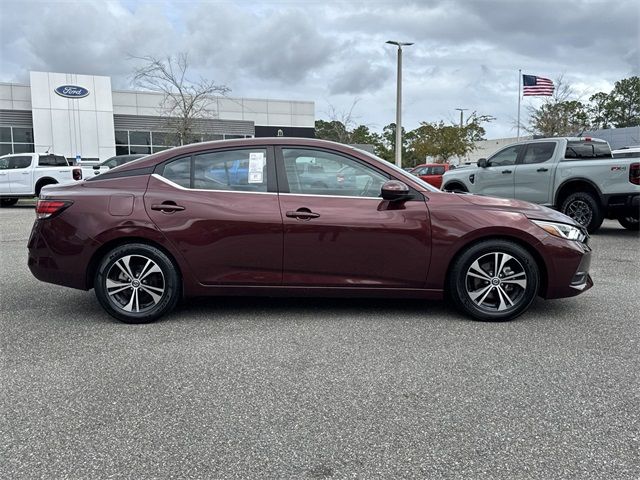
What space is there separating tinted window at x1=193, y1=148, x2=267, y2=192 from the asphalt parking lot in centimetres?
115

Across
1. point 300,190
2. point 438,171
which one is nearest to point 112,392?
point 300,190

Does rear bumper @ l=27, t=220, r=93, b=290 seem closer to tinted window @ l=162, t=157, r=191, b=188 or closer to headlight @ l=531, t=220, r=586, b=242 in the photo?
tinted window @ l=162, t=157, r=191, b=188

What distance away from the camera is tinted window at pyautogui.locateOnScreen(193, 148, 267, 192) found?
4578 millimetres

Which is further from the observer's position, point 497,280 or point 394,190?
point 497,280

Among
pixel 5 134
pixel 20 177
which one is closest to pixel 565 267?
pixel 20 177

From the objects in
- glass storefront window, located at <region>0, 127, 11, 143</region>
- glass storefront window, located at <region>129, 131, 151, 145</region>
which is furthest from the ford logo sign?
glass storefront window, located at <region>0, 127, 11, 143</region>

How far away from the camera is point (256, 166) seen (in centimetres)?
462

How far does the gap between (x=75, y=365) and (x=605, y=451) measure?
126 inches

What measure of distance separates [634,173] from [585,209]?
1.00m

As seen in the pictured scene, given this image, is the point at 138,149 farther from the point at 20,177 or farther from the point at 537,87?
the point at 537,87

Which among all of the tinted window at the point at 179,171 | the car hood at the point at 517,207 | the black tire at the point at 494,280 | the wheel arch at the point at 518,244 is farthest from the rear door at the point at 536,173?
the tinted window at the point at 179,171

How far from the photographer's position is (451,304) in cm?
491

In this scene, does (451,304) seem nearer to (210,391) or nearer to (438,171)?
(210,391)

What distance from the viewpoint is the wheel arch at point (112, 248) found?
4.46m
